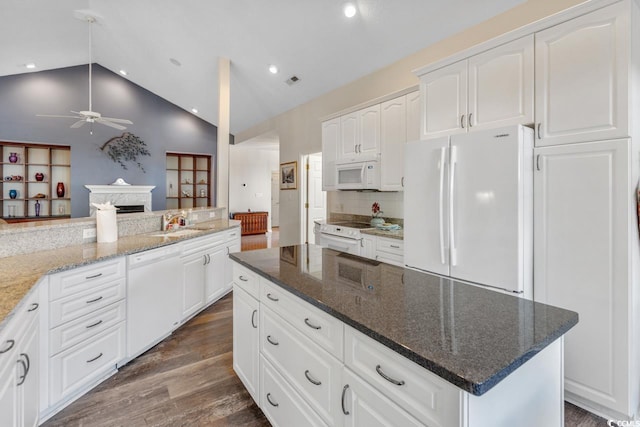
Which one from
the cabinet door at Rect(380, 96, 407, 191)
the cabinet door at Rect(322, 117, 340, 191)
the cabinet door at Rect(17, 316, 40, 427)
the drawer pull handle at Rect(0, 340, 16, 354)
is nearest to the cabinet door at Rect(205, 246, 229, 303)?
the cabinet door at Rect(322, 117, 340, 191)

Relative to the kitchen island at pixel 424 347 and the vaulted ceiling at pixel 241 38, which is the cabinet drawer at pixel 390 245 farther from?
the vaulted ceiling at pixel 241 38

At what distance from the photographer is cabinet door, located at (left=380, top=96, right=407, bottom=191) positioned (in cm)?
334

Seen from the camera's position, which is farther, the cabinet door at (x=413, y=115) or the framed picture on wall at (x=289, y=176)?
the framed picture on wall at (x=289, y=176)

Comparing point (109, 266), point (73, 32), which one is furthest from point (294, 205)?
point (73, 32)

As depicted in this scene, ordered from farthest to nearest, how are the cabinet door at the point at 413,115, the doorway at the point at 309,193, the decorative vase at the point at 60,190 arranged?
1. the decorative vase at the point at 60,190
2. the doorway at the point at 309,193
3. the cabinet door at the point at 413,115

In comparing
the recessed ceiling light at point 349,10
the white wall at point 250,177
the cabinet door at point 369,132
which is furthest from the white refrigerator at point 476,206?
the white wall at point 250,177

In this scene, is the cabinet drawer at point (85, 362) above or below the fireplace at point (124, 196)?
below

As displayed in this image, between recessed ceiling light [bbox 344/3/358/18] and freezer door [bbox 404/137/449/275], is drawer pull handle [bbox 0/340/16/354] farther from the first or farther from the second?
recessed ceiling light [bbox 344/3/358/18]

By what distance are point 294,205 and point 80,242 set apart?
3678 millimetres

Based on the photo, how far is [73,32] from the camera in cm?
560

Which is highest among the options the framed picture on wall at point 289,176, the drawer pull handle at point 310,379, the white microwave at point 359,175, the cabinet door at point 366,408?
the framed picture on wall at point 289,176

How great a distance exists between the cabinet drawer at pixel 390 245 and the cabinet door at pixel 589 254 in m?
1.11

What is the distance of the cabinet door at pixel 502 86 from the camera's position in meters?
2.07

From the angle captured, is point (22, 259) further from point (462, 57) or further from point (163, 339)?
point (462, 57)
